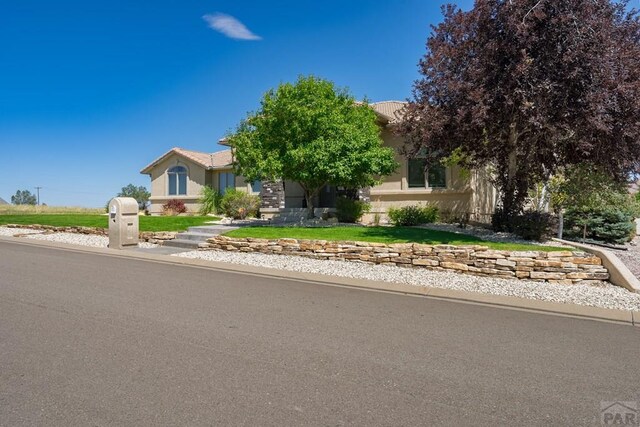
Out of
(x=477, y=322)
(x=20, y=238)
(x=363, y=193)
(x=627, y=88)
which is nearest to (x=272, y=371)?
(x=477, y=322)

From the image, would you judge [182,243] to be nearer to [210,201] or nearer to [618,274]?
[210,201]

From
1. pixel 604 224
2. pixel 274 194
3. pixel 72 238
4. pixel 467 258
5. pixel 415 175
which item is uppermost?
pixel 415 175

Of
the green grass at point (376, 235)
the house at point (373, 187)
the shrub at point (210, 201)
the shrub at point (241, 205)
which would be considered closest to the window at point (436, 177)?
the house at point (373, 187)

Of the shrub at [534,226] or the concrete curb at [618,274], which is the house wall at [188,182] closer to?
the shrub at [534,226]

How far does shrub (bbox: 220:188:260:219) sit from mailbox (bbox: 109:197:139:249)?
7.63 metres

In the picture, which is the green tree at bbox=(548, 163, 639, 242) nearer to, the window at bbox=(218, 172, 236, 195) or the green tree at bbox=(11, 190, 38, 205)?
the window at bbox=(218, 172, 236, 195)

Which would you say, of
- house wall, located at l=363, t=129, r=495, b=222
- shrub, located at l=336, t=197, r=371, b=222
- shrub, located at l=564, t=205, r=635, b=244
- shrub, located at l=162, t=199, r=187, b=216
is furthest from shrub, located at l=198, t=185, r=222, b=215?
shrub, located at l=564, t=205, r=635, b=244

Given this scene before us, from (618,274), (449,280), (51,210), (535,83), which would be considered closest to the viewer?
(618,274)

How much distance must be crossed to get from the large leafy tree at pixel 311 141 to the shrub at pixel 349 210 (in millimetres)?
2318

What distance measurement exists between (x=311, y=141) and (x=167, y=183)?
679 inches

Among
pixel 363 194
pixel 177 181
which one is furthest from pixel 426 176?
pixel 177 181

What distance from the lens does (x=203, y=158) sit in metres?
29.9

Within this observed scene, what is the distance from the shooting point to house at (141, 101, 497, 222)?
19.0 meters

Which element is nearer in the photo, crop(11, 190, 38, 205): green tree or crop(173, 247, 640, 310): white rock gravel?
crop(173, 247, 640, 310): white rock gravel
